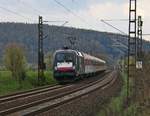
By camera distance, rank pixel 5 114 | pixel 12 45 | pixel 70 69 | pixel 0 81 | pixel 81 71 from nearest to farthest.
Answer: pixel 5 114
pixel 0 81
pixel 70 69
pixel 81 71
pixel 12 45

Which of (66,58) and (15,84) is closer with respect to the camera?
(15,84)

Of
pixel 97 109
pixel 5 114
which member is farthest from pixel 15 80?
pixel 5 114

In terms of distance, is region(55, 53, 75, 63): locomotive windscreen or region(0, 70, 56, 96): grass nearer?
region(0, 70, 56, 96): grass

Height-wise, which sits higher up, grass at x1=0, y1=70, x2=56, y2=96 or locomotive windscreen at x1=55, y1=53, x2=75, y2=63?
locomotive windscreen at x1=55, y1=53, x2=75, y2=63

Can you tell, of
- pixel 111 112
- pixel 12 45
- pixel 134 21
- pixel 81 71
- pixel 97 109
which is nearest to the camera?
pixel 111 112

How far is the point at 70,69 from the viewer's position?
151ft

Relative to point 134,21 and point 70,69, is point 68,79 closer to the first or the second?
point 70,69

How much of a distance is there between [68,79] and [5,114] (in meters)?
29.4

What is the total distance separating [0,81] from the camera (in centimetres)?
4259

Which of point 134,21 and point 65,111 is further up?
point 134,21

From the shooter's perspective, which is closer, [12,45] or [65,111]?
[65,111]

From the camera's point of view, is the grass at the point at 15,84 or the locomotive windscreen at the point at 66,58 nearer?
the grass at the point at 15,84

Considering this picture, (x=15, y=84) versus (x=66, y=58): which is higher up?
(x=66, y=58)

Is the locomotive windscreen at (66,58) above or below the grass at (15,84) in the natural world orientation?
above
